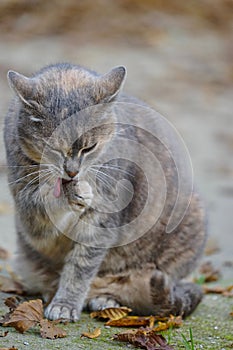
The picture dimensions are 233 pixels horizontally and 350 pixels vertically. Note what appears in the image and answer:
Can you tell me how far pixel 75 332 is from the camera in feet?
11.7

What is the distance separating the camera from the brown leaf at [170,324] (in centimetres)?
366

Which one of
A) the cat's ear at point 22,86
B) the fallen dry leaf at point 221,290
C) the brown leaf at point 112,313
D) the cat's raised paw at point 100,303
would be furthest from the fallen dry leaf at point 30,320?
the fallen dry leaf at point 221,290

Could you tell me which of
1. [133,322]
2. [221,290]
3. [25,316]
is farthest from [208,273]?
[25,316]

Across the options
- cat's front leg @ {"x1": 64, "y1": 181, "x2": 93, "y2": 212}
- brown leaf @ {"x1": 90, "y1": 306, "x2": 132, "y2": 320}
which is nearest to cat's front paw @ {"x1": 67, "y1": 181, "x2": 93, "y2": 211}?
cat's front leg @ {"x1": 64, "y1": 181, "x2": 93, "y2": 212}

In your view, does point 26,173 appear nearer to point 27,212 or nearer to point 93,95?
point 27,212

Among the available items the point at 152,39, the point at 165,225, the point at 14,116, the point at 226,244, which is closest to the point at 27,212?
the point at 14,116

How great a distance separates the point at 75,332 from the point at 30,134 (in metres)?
0.96

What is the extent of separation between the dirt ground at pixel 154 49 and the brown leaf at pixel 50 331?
600 centimetres

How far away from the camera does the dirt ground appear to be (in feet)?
33.3

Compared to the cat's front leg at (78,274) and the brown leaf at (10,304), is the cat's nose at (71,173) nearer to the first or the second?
the cat's front leg at (78,274)

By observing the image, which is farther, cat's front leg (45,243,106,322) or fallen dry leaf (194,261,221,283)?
fallen dry leaf (194,261,221,283)

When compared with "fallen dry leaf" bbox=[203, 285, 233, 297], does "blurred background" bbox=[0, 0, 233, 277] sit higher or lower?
higher

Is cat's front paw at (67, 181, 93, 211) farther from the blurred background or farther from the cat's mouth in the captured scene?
the blurred background

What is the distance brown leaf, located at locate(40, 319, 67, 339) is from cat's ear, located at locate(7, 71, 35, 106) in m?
1.03
